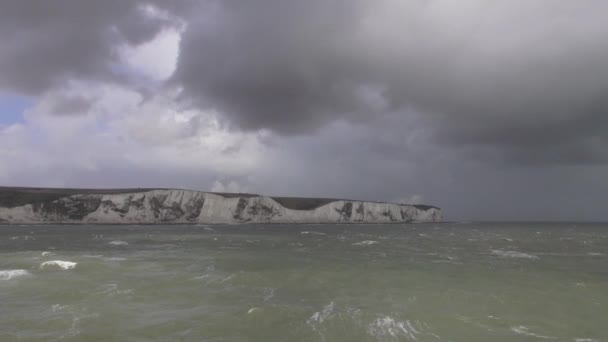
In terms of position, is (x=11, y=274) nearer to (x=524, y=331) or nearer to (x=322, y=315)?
(x=322, y=315)

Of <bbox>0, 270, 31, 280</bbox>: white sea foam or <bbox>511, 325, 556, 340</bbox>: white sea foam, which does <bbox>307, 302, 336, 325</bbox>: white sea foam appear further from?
<bbox>0, 270, 31, 280</bbox>: white sea foam

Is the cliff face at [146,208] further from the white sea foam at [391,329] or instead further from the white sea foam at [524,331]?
the white sea foam at [524,331]

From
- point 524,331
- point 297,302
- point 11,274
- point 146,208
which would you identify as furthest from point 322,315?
point 146,208

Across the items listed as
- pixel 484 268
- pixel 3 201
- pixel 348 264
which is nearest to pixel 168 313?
pixel 348 264

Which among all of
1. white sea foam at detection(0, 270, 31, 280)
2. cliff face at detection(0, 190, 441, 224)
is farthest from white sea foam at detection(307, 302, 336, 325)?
cliff face at detection(0, 190, 441, 224)

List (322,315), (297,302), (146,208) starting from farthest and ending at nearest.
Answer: (146,208) < (297,302) < (322,315)

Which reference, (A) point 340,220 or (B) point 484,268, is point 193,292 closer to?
(B) point 484,268
